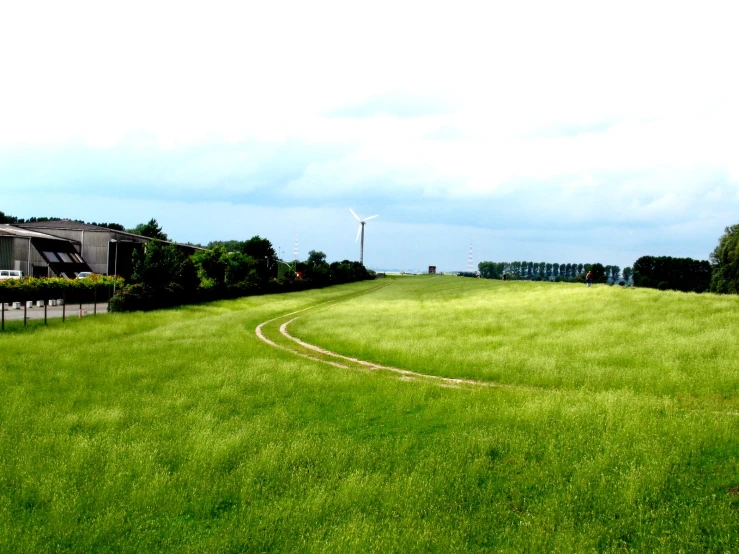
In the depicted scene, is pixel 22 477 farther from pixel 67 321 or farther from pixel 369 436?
pixel 67 321

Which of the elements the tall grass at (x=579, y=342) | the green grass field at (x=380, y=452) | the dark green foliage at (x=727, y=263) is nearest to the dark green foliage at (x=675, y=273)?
the dark green foliage at (x=727, y=263)

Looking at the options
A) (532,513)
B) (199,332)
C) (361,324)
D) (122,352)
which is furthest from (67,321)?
(532,513)

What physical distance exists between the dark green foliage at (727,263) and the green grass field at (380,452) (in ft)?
200

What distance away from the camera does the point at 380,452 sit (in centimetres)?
1401

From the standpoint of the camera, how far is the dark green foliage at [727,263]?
77188 mm

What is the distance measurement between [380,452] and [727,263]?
276 ft

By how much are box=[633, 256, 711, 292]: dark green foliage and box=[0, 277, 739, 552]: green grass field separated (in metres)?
123

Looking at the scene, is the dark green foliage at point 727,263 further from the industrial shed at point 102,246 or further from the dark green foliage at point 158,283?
the industrial shed at point 102,246

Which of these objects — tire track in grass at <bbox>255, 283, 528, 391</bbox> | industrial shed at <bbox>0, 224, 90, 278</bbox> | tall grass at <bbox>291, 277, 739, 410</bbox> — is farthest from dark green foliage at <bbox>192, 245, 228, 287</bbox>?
tire track in grass at <bbox>255, 283, 528, 391</bbox>

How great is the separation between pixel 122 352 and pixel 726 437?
84.3 ft

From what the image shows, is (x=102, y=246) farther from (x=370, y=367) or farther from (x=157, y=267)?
(x=370, y=367)

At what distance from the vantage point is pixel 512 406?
1695cm

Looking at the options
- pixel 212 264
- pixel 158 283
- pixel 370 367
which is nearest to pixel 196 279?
pixel 158 283

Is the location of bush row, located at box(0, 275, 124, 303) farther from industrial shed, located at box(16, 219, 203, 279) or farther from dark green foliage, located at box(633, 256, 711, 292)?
dark green foliage, located at box(633, 256, 711, 292)
